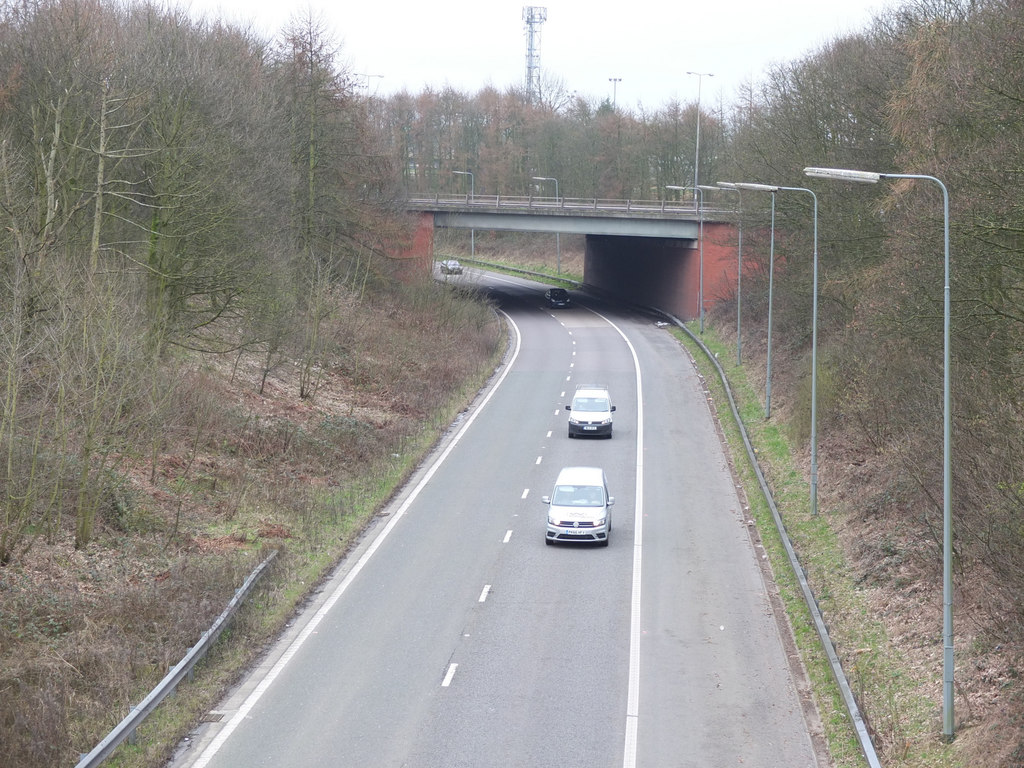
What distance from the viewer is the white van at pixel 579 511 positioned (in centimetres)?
2456

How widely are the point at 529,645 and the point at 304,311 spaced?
2521cm

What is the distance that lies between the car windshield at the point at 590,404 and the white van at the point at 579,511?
34.8 feet

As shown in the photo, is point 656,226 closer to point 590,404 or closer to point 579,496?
point 590,404

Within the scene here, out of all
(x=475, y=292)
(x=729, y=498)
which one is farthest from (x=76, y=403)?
(x=475, y=292)

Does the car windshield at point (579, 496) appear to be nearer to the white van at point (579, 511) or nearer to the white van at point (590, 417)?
the white van at point (579, 511)

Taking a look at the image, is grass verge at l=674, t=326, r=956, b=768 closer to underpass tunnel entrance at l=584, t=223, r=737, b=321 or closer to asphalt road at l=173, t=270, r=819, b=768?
asphalt road at l=173, t=270, r=819, b=768

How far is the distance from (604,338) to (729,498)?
29.8 m

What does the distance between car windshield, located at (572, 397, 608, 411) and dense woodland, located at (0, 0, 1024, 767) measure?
557 centimetres

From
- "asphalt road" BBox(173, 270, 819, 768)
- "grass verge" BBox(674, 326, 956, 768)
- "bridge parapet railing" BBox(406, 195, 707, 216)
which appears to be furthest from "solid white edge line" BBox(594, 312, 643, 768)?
"bridge parapet railing" BBox(406, 195, 707, 216)

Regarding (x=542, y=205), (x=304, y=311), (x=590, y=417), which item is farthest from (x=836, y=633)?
(x=542, y=205)

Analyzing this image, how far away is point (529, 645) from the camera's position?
18484 mm

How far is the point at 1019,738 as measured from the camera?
12891mm

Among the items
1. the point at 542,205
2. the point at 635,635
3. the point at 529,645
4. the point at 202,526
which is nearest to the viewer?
the point at 529,645

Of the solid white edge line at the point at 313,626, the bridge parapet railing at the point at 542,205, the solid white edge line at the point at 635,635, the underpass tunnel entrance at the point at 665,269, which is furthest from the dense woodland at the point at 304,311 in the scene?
the bridge parapet railing at the point at 542,205
